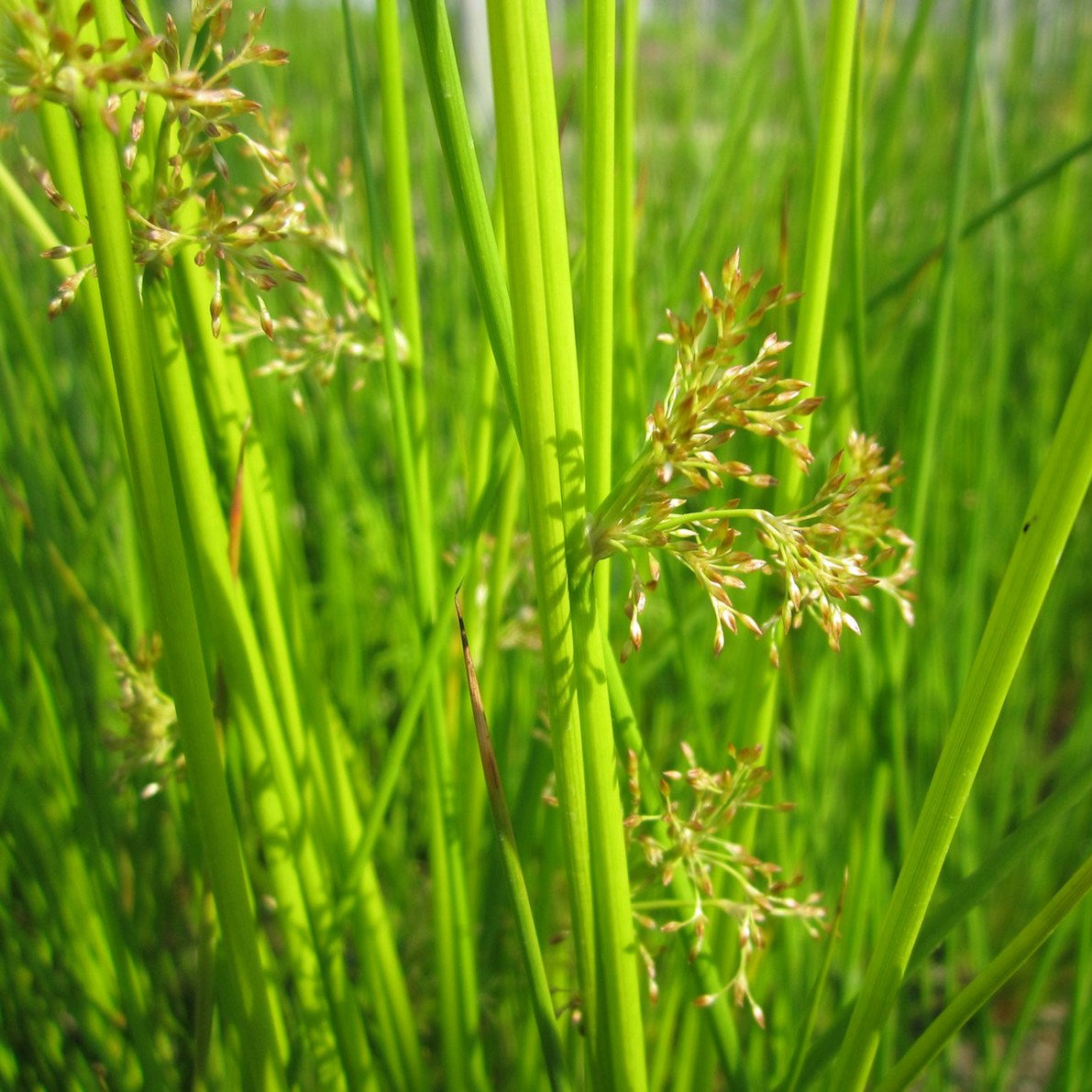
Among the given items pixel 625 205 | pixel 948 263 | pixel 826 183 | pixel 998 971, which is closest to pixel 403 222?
pixel 625 205

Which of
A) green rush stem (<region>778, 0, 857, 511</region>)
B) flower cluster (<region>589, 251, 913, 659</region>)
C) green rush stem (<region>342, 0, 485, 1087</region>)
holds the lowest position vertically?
green rush stem (<region>342, 0, 485, 1087</region>)

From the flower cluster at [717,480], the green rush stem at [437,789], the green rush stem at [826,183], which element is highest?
the green rush stem at [826,183]

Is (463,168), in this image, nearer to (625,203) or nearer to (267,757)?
(625,203)

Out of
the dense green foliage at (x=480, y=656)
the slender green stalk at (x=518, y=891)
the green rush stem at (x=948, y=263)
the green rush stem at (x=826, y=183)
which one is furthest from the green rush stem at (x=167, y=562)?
the green rush stem at (x=948, y=263)

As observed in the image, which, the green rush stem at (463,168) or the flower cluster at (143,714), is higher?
the green rush stem at (463,168)

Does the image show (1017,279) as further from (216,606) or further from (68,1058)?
(68,1058)

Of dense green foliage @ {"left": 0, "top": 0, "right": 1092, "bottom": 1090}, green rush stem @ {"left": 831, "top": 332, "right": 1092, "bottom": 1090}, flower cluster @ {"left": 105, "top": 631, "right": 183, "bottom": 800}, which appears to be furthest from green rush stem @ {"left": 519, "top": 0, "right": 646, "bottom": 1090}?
flower cluster @ {"left": 105, "top": 631, "right": 183, "bottom": 800}

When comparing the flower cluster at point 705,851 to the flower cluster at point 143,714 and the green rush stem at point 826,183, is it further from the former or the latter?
the flower cluster at point 143,714

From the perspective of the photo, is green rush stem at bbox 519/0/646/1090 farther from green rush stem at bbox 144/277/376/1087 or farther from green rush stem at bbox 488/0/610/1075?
green rush stem at bbox 144/277/376/1087

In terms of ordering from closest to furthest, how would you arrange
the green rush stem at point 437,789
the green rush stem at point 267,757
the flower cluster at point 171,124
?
the flower cluster at point 171,124, the green rush stem at point 267,757, the green rush stem at point 437,789

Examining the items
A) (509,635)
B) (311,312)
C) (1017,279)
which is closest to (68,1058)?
(509,635)
